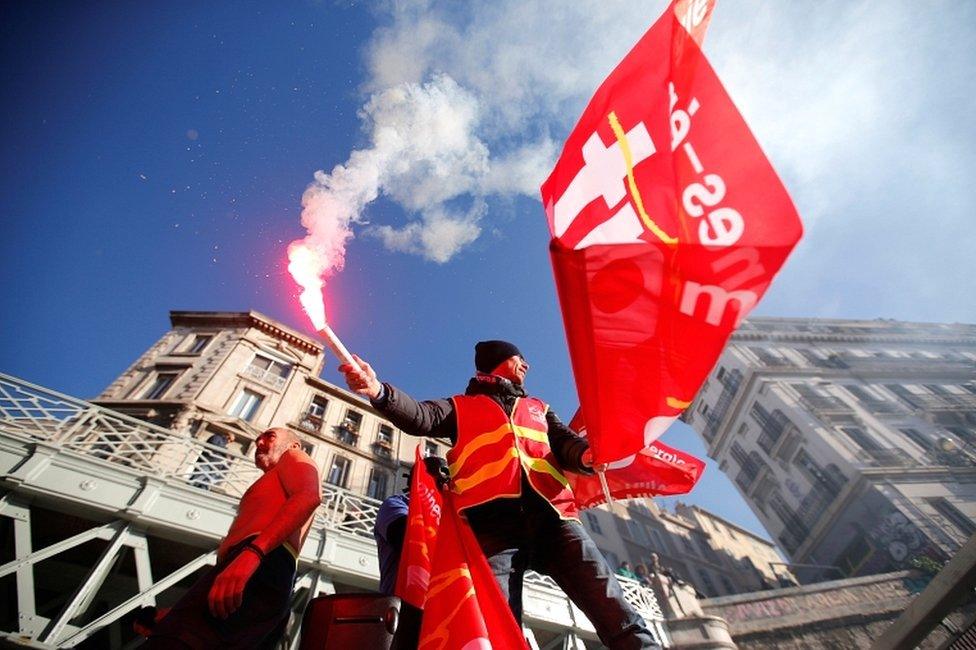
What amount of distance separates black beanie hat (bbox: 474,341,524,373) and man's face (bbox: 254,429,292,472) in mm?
1733

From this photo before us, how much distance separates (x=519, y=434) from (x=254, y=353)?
73.6 ft

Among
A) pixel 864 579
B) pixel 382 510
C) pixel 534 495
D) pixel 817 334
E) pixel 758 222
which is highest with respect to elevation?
pixel 817 334

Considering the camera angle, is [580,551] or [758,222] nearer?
[758,222]

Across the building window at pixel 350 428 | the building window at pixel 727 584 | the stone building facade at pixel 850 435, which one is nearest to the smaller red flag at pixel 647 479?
the building window at pixel 350 428

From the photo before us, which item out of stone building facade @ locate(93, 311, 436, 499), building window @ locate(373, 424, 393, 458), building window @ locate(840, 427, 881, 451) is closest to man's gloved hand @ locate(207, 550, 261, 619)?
stone building facade @ locate(93, 311, 436, 499)

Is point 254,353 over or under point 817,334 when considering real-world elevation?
under

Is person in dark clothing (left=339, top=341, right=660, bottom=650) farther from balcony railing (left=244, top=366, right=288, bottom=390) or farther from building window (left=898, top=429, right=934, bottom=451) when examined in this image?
building window (left=898, top=429, right=934, bottom=451)

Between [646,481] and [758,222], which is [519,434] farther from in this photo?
[758,222]

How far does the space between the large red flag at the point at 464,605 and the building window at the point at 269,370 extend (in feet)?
69.5

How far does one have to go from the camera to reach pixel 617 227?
1.91m

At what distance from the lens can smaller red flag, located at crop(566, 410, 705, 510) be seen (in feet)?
10.4

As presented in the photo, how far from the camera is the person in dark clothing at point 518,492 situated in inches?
81.4

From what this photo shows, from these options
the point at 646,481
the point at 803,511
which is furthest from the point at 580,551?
the point at 803,511

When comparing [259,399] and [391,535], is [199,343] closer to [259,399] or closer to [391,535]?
[259,399]
